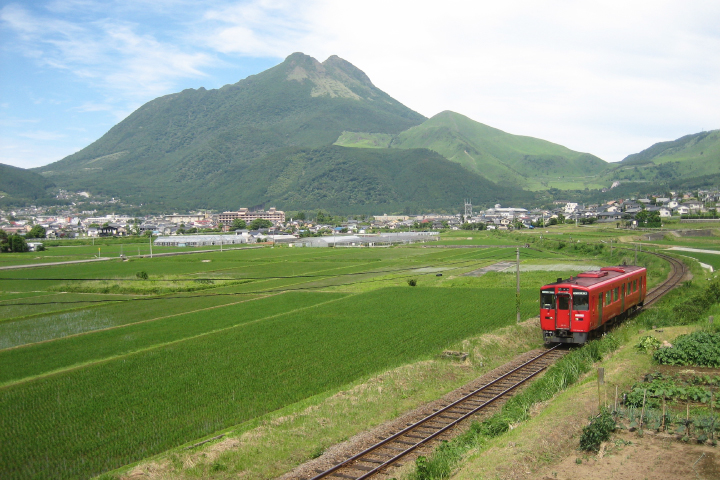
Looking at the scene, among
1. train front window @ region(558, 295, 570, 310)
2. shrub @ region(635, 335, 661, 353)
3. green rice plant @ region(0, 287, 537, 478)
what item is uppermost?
train front window @ region(558, 295, 570, 310)

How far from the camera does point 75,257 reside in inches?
2603

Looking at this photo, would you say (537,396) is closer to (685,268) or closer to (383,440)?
(383,440)

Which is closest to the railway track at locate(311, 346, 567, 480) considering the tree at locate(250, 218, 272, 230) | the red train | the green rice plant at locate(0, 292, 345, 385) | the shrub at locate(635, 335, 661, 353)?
the red train

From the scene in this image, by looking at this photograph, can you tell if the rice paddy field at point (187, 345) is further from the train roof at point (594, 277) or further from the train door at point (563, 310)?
the train roof at point (594, 277)

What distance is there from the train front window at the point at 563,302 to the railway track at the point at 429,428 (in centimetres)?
185

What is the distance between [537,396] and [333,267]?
139 feet

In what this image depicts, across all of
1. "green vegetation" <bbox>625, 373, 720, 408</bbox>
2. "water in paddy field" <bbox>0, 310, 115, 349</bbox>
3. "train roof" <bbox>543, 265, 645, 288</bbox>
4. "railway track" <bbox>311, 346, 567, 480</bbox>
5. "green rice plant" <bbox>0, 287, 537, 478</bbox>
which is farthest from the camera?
"water in paddy field" <bbox>0, 310, 115, 349</bbox>

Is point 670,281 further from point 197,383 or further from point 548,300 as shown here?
point 197,383

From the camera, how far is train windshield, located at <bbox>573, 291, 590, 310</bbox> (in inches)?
735

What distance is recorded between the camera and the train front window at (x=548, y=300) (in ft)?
63.5

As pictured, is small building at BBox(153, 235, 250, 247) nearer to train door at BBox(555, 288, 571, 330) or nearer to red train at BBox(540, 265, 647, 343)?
red train at BBox(540, 265, 647, 343)

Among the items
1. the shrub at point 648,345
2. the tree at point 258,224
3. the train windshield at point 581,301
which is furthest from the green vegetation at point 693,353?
the tree at point 258,224

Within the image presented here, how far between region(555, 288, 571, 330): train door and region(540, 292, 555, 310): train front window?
21 cm

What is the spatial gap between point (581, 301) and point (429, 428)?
960 centimetres
